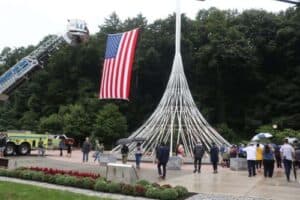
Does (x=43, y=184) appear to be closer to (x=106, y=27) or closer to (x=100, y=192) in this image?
(x=100, y=192)

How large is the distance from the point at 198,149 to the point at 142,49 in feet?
140

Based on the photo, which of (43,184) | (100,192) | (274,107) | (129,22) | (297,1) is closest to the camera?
(297,1)

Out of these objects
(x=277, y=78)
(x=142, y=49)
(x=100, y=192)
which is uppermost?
(x=142, y=49)

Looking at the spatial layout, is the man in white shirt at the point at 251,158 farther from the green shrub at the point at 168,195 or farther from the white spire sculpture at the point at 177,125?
the white spire sculpture at the point at 177,125

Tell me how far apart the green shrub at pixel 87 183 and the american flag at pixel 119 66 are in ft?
32.2

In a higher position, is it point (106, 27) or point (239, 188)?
point (106, 27)

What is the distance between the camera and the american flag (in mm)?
26609

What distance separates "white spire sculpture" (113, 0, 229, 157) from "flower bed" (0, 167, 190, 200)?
51.5 feet

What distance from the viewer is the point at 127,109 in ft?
214

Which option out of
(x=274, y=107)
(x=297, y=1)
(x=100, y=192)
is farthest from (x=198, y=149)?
(x=274, y=107)

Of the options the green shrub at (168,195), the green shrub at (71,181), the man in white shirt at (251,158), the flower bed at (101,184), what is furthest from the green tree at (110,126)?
the green shrub at (168,195)

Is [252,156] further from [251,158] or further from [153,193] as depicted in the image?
[153,193]

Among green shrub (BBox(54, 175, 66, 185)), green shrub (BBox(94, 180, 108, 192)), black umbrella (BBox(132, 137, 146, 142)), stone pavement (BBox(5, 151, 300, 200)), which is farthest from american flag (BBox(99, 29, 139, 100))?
green shrub (BBox(94, 180, 108, 192))

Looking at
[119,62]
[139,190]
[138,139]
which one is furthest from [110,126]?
[139,190]
